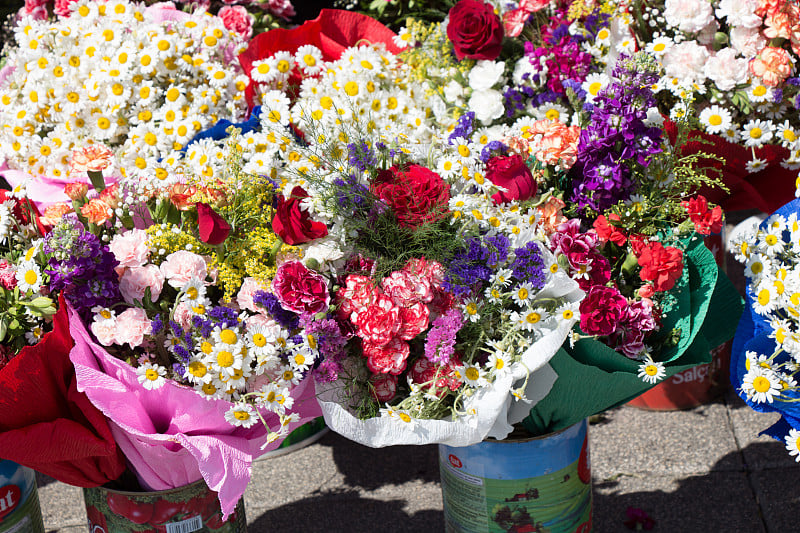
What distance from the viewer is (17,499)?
162 cm

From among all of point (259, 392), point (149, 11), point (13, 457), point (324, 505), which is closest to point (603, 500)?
point (324, 505)

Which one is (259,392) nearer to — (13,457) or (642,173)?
(13,457)

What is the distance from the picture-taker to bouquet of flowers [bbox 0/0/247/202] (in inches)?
86.2

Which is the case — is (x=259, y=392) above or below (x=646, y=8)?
below

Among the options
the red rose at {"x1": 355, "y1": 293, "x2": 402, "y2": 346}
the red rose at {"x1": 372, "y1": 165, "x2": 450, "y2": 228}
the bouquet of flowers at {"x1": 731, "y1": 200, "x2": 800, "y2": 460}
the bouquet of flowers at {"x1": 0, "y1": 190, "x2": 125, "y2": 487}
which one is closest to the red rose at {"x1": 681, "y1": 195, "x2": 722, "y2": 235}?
the bouquet of flowers at {"x1": 731, "y1": 200, "x2": 800, "y2": 460}

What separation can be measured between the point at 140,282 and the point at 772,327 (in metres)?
1.22

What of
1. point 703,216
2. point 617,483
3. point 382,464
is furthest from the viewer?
point 382,464

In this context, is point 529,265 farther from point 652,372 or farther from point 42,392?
point 42,392

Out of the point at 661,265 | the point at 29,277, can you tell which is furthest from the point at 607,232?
the point at 29,277

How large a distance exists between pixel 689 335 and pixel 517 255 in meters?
0.39

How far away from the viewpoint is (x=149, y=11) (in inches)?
97.2

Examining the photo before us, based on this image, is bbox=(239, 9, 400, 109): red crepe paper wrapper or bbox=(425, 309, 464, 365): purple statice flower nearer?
bbox=(425, 309, 464, 365): purple statice flower

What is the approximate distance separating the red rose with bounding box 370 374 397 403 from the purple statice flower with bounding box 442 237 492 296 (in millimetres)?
205

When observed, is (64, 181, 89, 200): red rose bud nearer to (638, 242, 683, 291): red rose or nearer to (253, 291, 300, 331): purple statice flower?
(253, 291, 300, 331): purple statice flower
